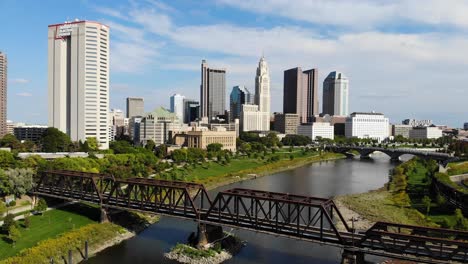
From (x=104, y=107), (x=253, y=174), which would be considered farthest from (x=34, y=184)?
(x=104, y=107)

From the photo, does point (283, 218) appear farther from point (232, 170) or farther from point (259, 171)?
point (259, 171)

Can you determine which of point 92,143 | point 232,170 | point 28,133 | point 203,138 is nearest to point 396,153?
point 203,138

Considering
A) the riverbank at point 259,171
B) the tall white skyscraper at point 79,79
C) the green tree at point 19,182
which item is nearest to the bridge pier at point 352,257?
the green tree at point 19,182

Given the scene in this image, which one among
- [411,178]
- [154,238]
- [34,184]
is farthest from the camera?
[411,178]

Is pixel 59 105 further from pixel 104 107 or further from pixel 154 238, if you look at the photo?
pixel 154 238

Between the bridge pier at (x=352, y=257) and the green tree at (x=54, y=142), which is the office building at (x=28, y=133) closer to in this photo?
the green tree at (x=54, y=142)
